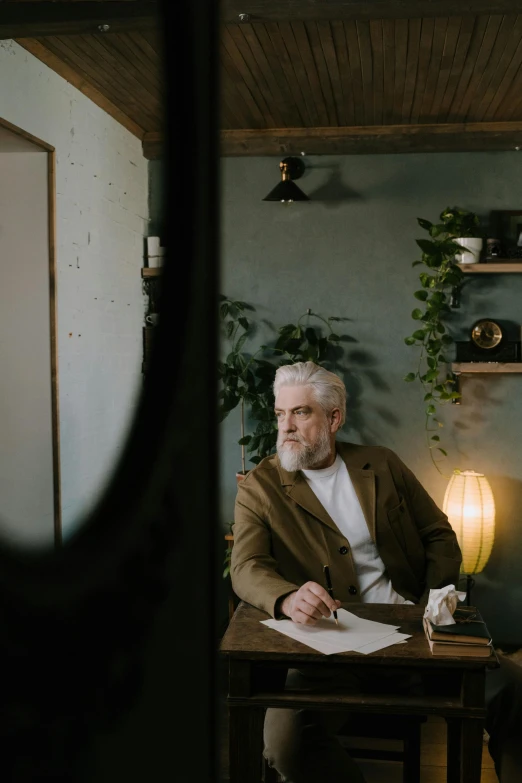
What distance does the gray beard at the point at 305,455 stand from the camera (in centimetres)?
250

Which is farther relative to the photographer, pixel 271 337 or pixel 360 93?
pixel 271 337

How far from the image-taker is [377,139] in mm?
4004

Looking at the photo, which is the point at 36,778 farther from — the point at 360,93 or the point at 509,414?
the point at 509,414

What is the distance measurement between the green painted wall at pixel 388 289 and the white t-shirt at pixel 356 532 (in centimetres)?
159

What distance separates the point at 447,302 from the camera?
4035 mm

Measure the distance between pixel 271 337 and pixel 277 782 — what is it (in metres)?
2.26

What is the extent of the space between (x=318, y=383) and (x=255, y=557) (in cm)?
67

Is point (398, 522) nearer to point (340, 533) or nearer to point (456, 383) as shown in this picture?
point (340, 533)

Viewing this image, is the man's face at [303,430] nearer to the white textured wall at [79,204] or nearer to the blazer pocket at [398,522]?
the blazer pocket at [398,522]

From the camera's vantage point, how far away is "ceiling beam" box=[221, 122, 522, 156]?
12.9 feet

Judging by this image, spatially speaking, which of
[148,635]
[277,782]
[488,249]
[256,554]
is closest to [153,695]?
[148,635]

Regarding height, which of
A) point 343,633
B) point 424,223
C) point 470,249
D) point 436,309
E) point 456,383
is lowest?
point 343,633

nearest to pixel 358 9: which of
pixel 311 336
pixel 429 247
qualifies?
pixel 429 247

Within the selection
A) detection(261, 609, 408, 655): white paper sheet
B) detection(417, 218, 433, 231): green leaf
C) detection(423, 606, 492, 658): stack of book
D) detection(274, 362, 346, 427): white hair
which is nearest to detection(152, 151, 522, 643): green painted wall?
detection(417, 218, 433, 231): green leaf
